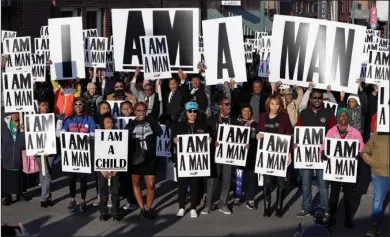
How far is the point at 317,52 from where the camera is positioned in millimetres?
13469

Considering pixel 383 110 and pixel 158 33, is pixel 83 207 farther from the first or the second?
pixel 158 33

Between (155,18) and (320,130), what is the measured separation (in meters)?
4.94

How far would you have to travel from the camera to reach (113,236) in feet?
36.5

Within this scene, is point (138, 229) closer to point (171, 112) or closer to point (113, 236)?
point (113, 236)

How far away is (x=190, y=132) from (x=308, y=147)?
1.54 metres

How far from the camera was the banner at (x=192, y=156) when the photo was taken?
484 inches

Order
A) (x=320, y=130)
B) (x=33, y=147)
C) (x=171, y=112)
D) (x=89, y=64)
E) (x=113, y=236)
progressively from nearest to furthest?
(x=113, y=236) → (x=320, y=130) → (x=33, y=147) → (x=171, y=112) → (x=89, y=64)

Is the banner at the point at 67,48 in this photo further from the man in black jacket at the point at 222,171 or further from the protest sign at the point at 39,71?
the man in black jacket at the point at 222,171

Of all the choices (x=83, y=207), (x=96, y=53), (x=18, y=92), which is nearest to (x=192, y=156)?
(x=83, y=207)

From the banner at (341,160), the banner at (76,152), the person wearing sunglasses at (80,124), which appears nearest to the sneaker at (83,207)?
the person wearing sunglasses at (80,124)

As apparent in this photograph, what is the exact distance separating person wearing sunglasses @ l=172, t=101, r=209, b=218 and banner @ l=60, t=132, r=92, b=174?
116 centimetres

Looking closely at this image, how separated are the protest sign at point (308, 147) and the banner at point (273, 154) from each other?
0.14 meters

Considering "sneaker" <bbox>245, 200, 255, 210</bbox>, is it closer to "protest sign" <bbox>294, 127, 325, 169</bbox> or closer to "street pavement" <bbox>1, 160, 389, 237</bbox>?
"street pavement" <bbox>1, 160, 389, 237</bbox>

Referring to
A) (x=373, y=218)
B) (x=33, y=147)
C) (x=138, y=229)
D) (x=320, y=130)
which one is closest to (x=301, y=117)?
(x=320, y=130)
